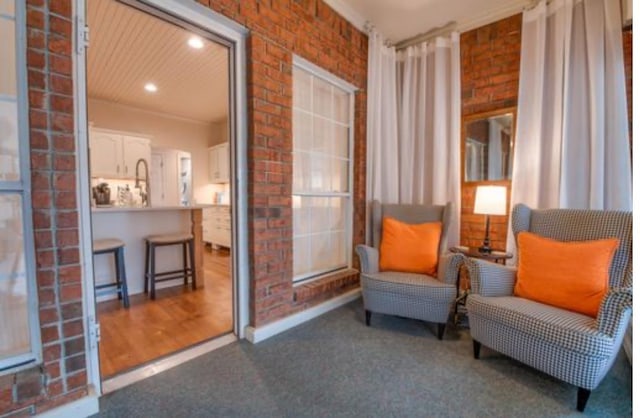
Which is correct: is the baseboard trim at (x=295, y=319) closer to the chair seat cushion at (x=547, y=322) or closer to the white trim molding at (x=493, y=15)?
the chair seat cushion at (x=547, y=322)

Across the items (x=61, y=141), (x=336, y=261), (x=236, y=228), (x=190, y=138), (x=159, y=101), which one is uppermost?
(x=159, y=101)

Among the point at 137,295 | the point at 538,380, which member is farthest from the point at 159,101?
the point at 538,380

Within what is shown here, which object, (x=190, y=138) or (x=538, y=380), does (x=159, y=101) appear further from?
(x=538, y=380)

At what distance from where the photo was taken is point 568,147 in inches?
93.2

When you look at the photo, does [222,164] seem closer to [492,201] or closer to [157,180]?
[157,180]

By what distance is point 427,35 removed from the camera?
3049 mm

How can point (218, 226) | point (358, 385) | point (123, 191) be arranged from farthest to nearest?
point (218, 226) → point (123, 191) → point (358, 385)

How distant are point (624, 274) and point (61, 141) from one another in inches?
117

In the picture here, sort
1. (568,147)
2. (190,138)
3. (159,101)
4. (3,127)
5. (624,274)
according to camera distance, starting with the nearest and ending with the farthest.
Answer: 1. (3,127)
2. (624,274)
3. (568,147)
4. (159,101)
5. (190,138)

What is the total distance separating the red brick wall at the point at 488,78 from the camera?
2.78 metres

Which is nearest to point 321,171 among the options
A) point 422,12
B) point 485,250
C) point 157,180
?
point 485,250

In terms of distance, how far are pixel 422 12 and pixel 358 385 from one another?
3.07m

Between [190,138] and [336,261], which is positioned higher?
[190,138]

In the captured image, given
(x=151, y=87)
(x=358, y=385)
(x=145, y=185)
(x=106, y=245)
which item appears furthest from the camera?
(x=145, y=185)
